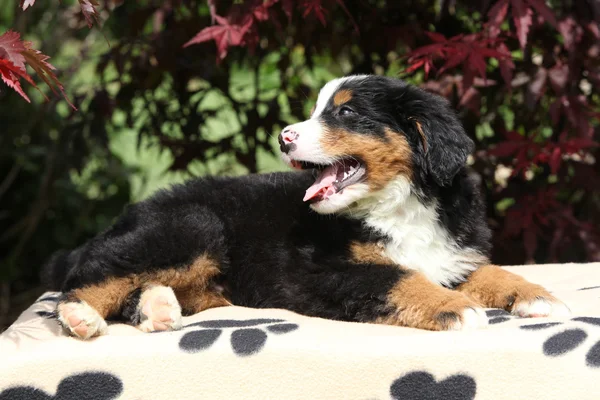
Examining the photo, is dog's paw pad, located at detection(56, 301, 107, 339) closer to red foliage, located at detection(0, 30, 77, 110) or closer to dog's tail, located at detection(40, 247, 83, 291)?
dog's tail, located at detection(40, 247, 83, 291)

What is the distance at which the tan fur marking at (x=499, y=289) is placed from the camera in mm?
3115

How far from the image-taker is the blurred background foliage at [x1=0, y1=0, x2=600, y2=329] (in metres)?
4.06

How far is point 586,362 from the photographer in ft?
8.42

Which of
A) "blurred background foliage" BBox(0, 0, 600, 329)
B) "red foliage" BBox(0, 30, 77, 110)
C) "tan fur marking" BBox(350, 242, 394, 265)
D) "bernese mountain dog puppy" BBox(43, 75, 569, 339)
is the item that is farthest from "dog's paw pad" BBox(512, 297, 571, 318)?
"red foliage" BBox(0, 30, 77, 110)

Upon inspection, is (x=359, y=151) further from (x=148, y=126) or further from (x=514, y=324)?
(x=148, y=126)

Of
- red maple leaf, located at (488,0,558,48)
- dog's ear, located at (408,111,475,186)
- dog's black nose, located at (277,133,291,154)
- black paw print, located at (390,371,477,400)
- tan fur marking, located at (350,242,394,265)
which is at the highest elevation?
red maple leaf, located at (488,0,558,48)

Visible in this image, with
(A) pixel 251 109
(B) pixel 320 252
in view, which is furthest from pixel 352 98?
(A) pixel 251 109

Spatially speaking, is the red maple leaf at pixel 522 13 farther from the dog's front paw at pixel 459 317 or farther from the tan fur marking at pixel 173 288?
the tan fur marking at pixel 173 288

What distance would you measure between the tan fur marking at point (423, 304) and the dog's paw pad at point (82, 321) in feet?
3.51

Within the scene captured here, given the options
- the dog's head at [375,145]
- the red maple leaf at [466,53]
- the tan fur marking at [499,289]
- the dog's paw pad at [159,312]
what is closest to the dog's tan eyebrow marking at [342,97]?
the dog's head at [375,145]

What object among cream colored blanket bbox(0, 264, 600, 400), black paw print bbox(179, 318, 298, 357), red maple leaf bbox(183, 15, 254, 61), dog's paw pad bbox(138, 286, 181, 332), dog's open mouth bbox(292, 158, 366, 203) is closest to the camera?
cream colored blanket bbox(0, 264, 600, 400)

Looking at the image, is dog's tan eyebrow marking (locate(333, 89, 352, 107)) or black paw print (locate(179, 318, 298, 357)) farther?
dog's tan eyebrow marking (locate(333, 89, 352, 107))

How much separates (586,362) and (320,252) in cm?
117

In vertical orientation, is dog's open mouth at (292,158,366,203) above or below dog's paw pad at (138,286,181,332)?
above
